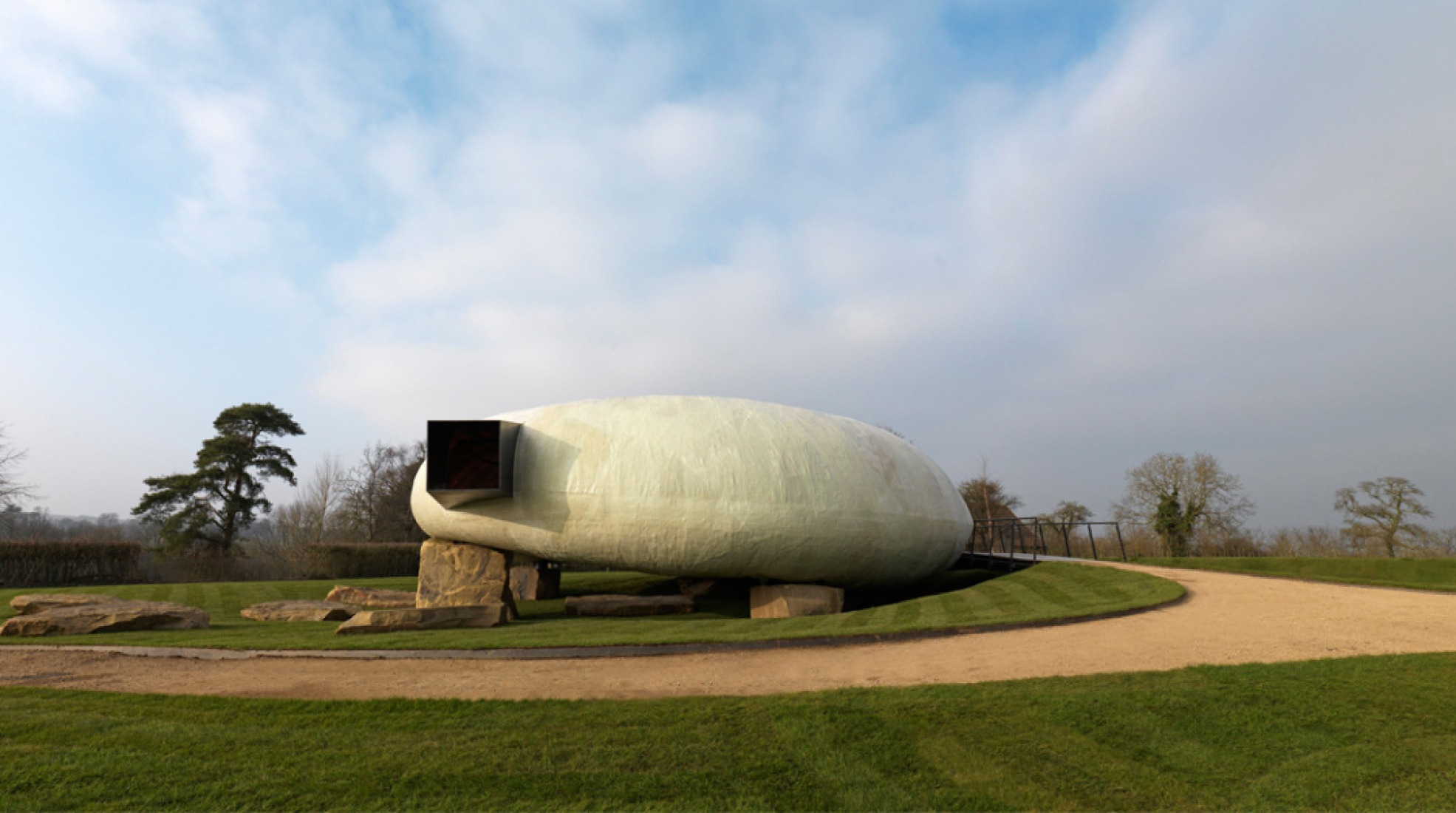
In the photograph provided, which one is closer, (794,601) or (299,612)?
(794,601)

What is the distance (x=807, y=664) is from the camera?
28.8 feet

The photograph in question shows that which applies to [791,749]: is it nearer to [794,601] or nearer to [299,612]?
[794,601]

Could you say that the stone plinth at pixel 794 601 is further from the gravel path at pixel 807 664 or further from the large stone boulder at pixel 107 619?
the large stone boulder at pixel 107 619

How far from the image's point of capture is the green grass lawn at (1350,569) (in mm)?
15969

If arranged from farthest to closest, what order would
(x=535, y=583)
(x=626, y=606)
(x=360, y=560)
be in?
1. (x=360, y=560)
2. (x=535, y=583)
3. (x=626, y=606)

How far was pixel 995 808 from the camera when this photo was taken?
4.36m

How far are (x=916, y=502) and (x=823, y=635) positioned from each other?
762 centimetres

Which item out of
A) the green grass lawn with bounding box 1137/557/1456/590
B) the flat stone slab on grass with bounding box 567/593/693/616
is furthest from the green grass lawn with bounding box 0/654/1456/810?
the green grass lawn with bounding box 1137/557/1456/590

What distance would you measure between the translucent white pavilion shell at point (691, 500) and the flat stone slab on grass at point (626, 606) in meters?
1.23

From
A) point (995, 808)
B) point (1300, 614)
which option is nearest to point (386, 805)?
point (995, 808)

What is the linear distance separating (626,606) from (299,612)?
7.78 metres

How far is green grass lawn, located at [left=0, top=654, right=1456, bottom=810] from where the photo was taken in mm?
4461

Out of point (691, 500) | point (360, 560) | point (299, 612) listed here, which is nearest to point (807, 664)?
point (691, 500)

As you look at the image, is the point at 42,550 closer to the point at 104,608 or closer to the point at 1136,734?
the point at 104,608
